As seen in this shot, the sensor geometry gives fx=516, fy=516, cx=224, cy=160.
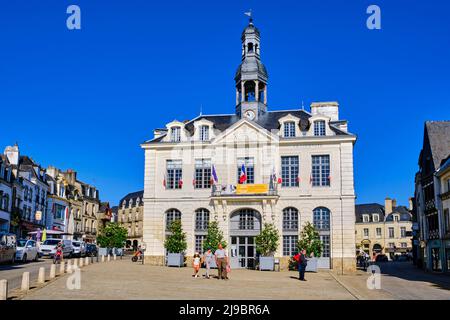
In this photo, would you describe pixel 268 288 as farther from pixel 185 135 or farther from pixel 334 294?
pixel 185 135

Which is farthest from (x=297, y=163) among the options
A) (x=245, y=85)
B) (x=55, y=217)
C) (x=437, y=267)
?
(x=55, y=217)

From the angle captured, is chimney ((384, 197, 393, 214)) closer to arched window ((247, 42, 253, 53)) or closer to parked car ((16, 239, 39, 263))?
arched window ((247, 42, 253, 53))

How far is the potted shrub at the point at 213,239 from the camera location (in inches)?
1324

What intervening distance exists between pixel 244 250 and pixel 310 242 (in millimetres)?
4761

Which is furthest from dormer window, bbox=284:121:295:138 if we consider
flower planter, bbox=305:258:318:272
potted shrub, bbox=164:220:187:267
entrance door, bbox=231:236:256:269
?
potted shrub, bbox=164:220:187:267

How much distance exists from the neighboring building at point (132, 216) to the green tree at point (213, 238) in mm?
48039

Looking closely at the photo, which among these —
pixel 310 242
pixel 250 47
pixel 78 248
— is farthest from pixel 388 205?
pixel 78 248

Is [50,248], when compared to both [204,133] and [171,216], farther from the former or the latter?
[204,133]

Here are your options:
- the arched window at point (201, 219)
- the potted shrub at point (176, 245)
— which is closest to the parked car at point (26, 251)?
the potted shrub at point (176, 245)

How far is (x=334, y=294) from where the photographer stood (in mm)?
18453

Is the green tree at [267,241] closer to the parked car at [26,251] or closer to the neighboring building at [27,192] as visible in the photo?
the parked car at [26,251]

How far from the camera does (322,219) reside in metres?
34.1

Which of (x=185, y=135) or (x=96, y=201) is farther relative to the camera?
(x=96, y=201)

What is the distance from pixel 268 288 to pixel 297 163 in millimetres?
16407
